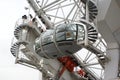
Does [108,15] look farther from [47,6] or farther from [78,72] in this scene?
[78,72]

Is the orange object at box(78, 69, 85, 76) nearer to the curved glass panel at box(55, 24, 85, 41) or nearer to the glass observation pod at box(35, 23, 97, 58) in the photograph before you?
the glass observation pod at box(35, 23, 97, 58)

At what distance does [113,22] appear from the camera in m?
27.5

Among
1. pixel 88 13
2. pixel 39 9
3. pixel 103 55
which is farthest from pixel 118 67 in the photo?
pixel 39 9

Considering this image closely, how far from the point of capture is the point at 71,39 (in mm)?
21469

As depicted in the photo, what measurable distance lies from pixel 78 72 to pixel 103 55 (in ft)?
25.2

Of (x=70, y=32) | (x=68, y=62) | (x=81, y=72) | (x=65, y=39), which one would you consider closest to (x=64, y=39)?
(x=65, y=39)

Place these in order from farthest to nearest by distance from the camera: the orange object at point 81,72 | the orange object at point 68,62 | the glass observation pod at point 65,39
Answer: the orange object at point 81,72
the orange object at point 68,62
the glass observation pod at point 65,39

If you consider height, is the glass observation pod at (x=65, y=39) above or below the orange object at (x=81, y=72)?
above

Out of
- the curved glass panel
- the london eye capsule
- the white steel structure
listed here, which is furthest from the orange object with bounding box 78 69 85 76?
the curved glass panel

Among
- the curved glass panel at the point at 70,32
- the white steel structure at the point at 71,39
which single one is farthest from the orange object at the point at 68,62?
the curved glass panel at the point at 70,32

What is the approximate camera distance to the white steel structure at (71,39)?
71.5 feet

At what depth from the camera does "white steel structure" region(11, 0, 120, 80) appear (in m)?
21.8

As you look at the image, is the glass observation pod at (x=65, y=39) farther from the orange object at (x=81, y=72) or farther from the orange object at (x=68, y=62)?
the orange object at (x=81, y=72)

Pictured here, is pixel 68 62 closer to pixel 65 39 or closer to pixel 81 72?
pixel 81 72
